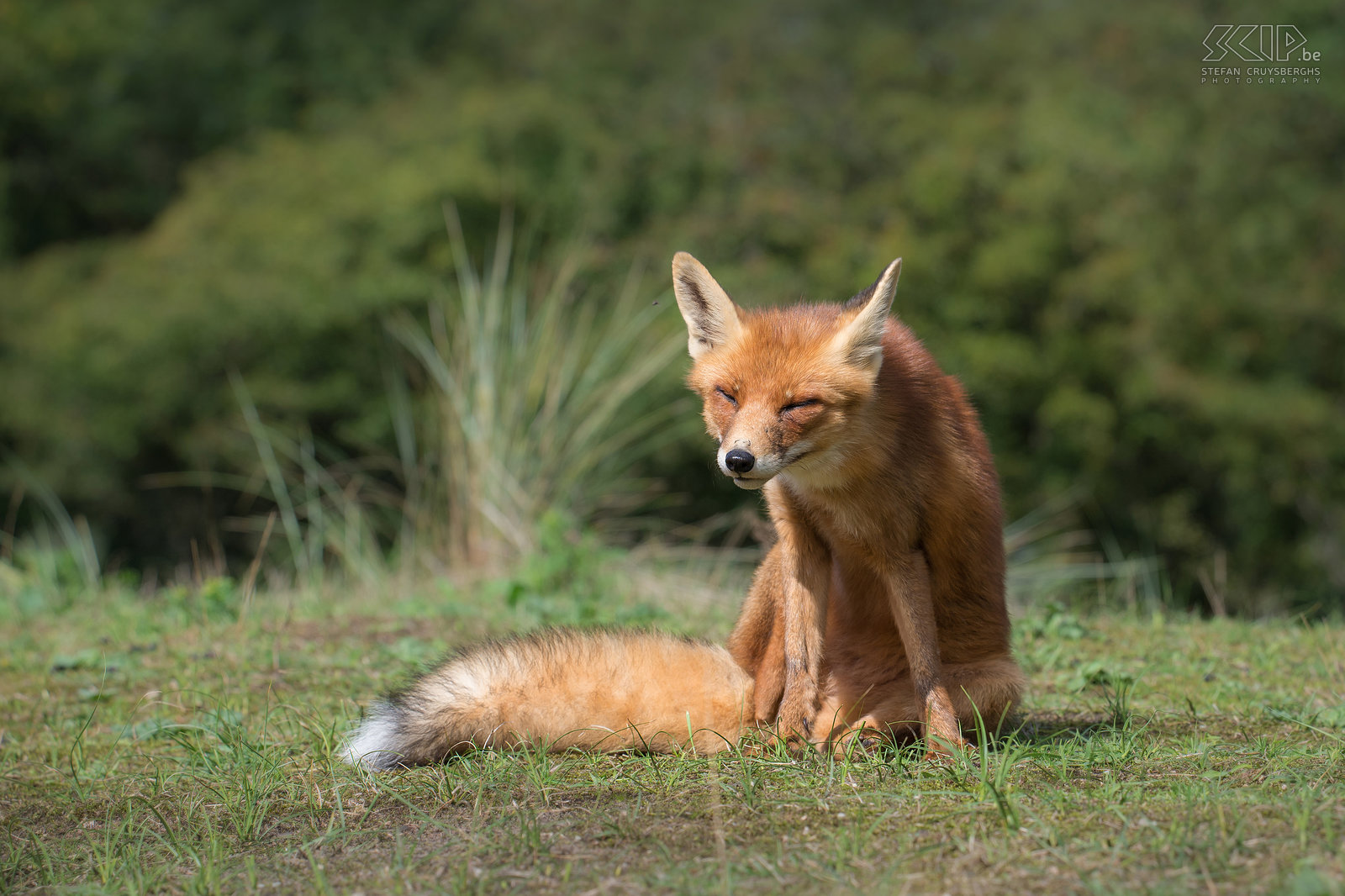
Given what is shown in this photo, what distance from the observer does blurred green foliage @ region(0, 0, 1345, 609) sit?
55.1 ft

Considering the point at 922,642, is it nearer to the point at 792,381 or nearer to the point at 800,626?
the point at 800,626

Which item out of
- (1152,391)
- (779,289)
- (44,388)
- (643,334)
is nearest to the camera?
(643,334)

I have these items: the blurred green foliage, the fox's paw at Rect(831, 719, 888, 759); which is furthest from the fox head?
the blurred green foliage

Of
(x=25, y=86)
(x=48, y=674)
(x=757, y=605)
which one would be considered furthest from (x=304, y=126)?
(x=757, y=605)

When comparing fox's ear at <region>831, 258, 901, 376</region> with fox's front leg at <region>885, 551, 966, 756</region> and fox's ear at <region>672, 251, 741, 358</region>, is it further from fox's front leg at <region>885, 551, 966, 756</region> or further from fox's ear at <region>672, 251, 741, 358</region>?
fox's front leg at <region>885, 551, 966, 756</region>

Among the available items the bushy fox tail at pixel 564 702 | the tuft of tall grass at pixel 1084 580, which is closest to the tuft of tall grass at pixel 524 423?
the tuft of tall grass at pixel 1084 580

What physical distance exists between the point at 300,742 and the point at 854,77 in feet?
76.5

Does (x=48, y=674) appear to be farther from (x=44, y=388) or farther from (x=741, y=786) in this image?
(x=44, y=388)

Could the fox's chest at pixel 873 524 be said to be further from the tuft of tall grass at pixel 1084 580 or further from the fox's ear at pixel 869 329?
the tuft of tall grass at pixel 1084 580

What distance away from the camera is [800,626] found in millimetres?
3371

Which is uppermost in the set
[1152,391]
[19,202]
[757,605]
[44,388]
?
[19,202]

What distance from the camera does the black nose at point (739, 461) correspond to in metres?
2.88

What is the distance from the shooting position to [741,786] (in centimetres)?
Result: 302

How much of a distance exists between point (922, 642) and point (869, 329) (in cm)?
94
